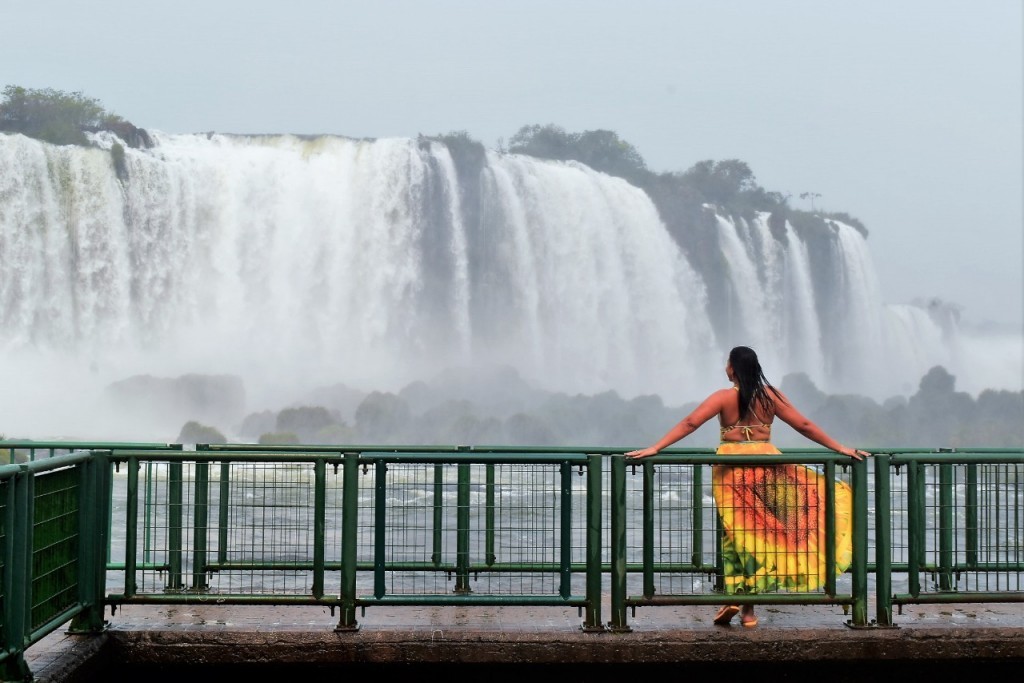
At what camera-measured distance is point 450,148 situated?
168 ft

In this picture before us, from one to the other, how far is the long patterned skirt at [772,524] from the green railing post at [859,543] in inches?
2.4

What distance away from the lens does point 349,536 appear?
23.4ft

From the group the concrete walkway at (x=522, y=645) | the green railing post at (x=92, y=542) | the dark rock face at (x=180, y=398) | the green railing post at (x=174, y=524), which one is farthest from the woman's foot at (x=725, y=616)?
the dark rock face at (x=180, y=398)

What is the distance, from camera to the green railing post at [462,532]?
299 inches

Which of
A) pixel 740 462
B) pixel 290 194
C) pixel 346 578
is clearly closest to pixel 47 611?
pixel 346 578

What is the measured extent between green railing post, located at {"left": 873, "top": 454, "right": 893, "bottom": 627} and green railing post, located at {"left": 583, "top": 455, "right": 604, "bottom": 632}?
4.95ft

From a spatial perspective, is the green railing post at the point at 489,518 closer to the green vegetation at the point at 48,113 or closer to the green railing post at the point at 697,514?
the green railing post at the point at 697,514

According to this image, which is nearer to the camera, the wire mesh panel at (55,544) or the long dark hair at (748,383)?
the wire mesh panel at (55,544)

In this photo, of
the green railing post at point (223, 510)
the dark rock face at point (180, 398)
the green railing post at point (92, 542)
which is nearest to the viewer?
the green railing post at point (92, 542)

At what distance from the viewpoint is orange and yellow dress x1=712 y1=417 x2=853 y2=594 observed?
7.26m

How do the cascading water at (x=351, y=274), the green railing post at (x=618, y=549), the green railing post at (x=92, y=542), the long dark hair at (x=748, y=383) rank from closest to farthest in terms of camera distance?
the green railing post at (x=92, y=542) < the green railing post at (x=618, y=549) < the long dark hair at (x=748, y=383) < the cascading water at (x=351, y=274)

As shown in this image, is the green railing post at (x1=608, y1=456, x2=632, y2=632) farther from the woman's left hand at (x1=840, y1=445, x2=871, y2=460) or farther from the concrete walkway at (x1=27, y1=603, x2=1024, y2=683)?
the woman's left hand at (x1=840, y1=445, x2=871, y2=460)

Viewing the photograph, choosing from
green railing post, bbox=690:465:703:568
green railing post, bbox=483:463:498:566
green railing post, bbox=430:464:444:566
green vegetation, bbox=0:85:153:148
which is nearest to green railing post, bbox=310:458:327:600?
green railing post, bbox=430:464:444:566

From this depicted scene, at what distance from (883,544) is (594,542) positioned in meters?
1.59
